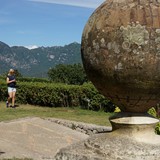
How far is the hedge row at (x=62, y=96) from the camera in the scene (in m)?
17.8

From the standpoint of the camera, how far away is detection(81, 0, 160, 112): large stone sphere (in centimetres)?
485

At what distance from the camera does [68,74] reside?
3819 cm

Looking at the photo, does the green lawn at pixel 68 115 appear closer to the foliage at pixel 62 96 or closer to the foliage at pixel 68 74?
the foliage at pixel 62 96

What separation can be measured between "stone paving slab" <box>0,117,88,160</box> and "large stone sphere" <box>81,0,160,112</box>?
384cm

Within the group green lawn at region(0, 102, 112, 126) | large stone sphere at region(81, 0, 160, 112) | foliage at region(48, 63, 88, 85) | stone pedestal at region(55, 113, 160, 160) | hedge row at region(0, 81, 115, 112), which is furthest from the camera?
foliage at region(48, 63, 88, 85)

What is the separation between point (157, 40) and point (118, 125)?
49.6 inches

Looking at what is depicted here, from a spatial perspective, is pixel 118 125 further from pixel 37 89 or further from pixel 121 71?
pixel 37 89

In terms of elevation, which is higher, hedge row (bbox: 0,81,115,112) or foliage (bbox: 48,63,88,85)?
foliage (bbox: 48,63,88,85)

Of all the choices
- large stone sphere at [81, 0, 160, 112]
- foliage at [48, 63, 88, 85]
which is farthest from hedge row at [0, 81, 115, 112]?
foliage at [48, 63, 88, 85]

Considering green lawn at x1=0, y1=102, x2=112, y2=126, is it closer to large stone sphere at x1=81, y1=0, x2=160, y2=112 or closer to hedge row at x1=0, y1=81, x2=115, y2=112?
hedge row at x1=0, y1=81, x2=115, y2=112

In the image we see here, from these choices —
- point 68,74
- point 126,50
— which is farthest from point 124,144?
point 68,74

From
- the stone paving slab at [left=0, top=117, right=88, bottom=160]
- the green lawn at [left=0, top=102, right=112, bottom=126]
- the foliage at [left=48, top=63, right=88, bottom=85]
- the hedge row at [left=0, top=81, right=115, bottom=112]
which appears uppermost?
the foliage at [left=48, top=63, right=88, bottom=85]

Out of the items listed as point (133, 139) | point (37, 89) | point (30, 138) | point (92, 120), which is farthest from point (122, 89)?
point (37, 89)

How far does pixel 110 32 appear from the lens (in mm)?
4965
